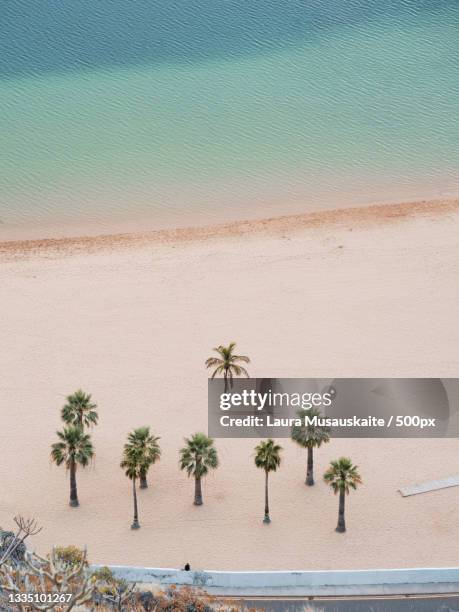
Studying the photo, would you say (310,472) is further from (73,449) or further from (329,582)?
(73,449)

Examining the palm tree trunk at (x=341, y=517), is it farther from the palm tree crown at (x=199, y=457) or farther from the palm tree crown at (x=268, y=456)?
the palm tree crown at (x=199, y=457)

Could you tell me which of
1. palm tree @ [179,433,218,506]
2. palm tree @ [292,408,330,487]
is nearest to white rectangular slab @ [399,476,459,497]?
palm tree @ [292,408,330,487]

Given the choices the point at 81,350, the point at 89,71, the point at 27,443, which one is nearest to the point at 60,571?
the point at 27,443

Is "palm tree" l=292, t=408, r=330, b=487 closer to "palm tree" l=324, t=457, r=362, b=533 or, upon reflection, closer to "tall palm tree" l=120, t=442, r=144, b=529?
"palm tree" l=324, t=457, r=362, b=533

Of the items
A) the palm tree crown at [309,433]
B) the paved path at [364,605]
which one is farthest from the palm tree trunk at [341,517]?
the paved path at [364,605]

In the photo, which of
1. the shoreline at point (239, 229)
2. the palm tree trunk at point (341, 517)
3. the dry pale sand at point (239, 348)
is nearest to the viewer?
the palm tree trunk at point (341, 517)

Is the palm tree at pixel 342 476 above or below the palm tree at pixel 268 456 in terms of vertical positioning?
below

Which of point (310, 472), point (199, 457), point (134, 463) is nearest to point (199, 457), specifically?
point (199, 457)
